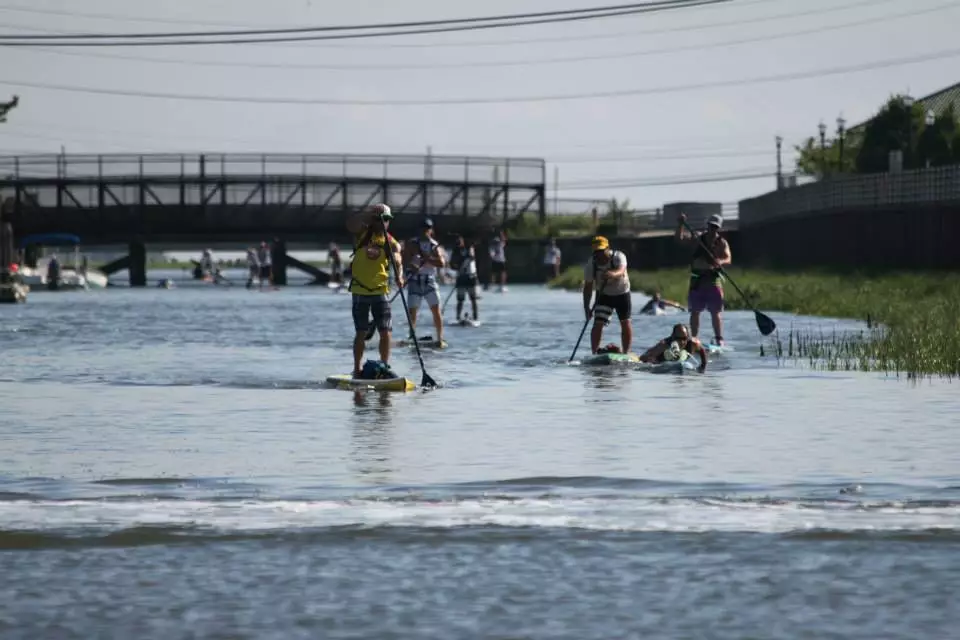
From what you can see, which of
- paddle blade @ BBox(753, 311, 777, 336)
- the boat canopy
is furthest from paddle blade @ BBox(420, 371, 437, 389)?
the boat canopy

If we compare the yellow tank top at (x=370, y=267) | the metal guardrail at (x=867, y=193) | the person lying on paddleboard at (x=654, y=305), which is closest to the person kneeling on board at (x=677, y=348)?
the yellow tank top at (x=370, y=267)

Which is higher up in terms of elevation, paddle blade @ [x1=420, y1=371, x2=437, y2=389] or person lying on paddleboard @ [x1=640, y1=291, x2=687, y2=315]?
person lying on paddleboard @ [x1=640, y1=291, x2=687, y2=315]

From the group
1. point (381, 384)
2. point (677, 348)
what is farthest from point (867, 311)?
point (381, 384)

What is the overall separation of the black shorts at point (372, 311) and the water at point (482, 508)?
3.01ft

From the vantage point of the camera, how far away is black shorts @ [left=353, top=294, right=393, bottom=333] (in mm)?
20922

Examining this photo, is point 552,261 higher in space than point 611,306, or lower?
higher

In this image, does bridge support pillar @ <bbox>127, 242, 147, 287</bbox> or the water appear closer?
the water

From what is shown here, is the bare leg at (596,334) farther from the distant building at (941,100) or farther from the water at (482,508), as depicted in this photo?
the distant building at (941,100)

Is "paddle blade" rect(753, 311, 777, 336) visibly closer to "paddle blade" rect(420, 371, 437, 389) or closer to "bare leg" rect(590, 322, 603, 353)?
"bare leg" rect(590, 322, 603, 353)

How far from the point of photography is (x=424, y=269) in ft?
98.2

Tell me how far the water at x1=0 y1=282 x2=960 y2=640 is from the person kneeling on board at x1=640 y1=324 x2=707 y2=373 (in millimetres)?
1387

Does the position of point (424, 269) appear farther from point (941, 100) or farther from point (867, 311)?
point (941, 100)

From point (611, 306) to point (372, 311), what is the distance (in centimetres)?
541

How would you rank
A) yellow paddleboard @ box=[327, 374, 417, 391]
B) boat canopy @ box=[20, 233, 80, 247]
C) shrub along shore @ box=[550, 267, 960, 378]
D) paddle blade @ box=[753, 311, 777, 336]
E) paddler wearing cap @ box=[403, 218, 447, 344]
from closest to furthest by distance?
1. yellow paddleboard @ box=[327, 374, 417, 391]
2. shrub along shore @ box=[550, 267, 960, 378]
3. paddler wearing cap @ box=[403, 218, 447, 344]
4. paddle blade @ box=[753, 311, 777, 336]
5. boat canopy @ box=[20, 233, 80, 247]
